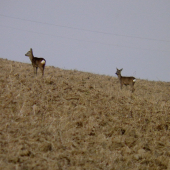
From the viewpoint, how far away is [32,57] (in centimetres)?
1448

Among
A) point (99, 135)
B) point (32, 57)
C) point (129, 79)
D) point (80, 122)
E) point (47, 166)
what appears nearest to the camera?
point (47, 166)

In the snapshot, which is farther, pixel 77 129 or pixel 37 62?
pixel 37 62

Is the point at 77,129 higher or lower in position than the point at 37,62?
lower

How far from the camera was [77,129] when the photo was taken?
751 cm

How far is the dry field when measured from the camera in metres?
5.80

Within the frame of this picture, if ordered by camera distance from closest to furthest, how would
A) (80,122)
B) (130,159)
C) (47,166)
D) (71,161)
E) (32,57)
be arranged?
(47,166) → (71,161) → (130,159) → (80,122) → (32,57)

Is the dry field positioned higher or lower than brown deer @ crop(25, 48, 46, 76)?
lower

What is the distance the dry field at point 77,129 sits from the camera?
5801mm

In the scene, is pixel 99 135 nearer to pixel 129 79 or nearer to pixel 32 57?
pixel 32 57

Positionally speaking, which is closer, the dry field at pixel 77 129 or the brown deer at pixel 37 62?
the dry field at pixel 77 129

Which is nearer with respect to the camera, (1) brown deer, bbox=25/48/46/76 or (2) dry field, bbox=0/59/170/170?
(2) dry field, bbox=0/59/170/170

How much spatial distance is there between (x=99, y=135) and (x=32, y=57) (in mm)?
8741

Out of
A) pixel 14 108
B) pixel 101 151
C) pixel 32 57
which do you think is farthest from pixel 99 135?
pixel 32 57

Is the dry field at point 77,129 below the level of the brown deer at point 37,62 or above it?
below
